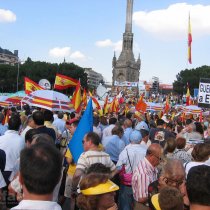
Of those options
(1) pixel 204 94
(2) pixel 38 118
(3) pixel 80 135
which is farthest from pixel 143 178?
(1) pixel 204 94

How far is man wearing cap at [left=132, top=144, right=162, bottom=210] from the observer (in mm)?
4977

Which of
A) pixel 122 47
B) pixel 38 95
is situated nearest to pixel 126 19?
pixel 122 47

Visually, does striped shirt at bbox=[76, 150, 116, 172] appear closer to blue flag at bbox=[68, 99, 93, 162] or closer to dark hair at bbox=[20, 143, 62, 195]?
blue flag at bbox=[68, 99, 93, 162]

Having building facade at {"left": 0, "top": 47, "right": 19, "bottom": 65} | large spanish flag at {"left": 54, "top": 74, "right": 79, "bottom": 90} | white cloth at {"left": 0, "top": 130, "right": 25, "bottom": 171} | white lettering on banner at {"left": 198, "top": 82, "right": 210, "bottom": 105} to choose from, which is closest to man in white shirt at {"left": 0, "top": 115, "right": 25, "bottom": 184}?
white cloth at {"left": 0, "top": 130, "right": 25, "bottom": 171}

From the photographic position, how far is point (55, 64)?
95062mm

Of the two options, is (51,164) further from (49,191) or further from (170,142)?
(170,142)

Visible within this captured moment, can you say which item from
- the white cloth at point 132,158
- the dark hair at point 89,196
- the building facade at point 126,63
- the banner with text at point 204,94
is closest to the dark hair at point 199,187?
the dark hair at point 89,196

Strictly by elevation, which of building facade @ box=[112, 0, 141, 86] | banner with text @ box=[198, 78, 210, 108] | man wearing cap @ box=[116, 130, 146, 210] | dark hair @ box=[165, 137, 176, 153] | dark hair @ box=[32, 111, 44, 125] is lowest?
man wearing cap @ box=[116, 130, 146, 210]

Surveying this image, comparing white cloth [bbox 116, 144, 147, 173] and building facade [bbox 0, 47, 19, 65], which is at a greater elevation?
building facade [bbox 0, 47, 19, 65]

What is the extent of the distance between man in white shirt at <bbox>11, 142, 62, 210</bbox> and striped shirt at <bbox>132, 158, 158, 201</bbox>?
2700mm

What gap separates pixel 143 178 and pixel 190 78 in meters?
99.0

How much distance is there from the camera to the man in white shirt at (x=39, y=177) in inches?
91.7

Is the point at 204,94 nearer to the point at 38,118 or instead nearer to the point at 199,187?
the point at 38,118

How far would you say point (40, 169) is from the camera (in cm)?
233
